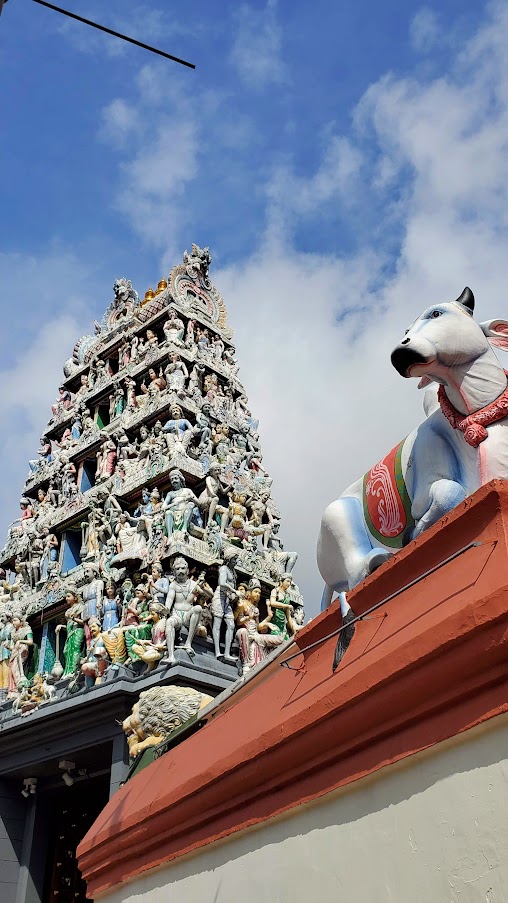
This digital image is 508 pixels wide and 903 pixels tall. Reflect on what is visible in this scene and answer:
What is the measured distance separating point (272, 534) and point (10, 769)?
25.2ft

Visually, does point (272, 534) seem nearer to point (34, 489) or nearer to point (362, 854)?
point (34, 489)

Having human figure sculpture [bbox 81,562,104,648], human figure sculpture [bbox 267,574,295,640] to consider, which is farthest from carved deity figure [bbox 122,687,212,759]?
human figure sculpture [bbox 267,574,295,640]

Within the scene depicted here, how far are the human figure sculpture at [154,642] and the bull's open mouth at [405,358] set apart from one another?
399 inches

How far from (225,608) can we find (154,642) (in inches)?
71.5

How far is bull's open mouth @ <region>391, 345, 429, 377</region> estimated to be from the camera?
163 inches

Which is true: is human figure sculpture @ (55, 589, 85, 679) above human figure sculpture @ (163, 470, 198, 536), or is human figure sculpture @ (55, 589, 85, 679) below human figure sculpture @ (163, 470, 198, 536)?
below

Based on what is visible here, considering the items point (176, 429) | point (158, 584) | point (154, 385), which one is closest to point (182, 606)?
point (158, 584)

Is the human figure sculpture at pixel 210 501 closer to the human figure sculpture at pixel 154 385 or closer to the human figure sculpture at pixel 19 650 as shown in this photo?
the human figure sculpture at pixel 154 385

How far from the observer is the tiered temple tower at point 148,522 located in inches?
567

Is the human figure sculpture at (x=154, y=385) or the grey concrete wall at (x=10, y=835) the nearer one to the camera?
the grey concrete wall at (x=10, y=835)

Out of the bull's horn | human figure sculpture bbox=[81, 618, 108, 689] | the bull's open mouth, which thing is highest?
human figure sculpture bbox=[81, 618, 108, 689]

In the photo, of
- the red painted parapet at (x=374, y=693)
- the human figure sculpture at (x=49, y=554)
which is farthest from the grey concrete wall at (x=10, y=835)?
the red painted parapet at (x=374, y=693)

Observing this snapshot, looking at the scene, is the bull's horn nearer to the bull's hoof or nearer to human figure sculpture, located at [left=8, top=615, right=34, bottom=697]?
the bull's hoof

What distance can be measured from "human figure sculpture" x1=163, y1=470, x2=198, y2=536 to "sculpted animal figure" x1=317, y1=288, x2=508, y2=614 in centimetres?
1100
